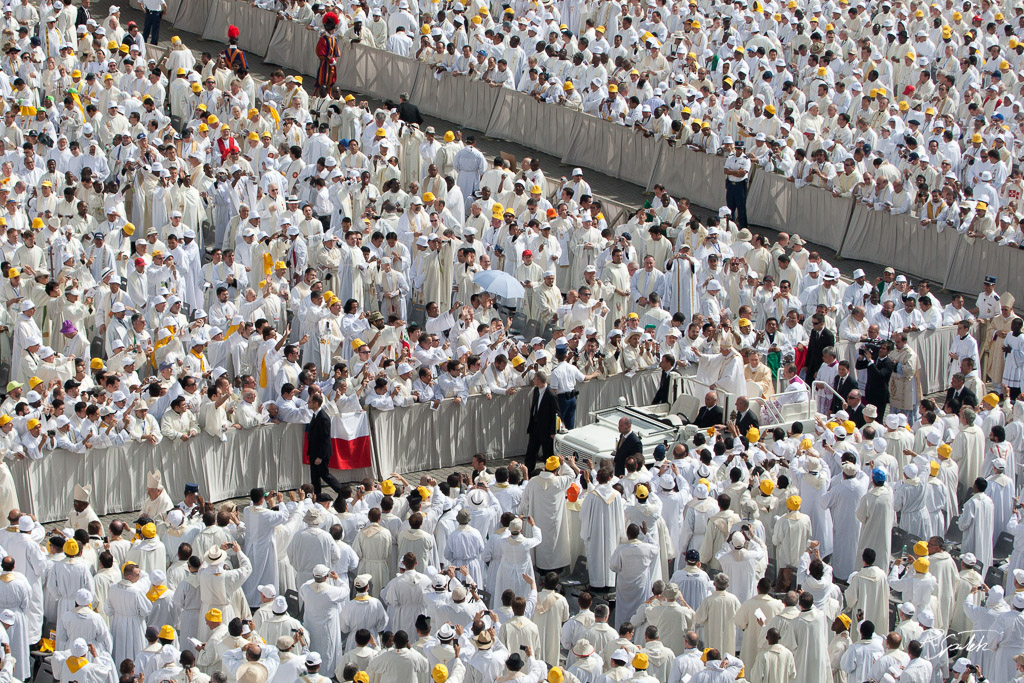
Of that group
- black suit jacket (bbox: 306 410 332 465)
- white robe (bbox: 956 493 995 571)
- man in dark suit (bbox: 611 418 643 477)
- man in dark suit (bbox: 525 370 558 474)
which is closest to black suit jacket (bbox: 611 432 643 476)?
man in dark suit (bbox: 611 418 643 477)

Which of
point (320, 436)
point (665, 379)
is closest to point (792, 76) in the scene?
point (665, 379)

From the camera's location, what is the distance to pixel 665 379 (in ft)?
71.5

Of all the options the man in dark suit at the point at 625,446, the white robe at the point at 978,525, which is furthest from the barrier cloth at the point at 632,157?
the man in dark suit at the point at 625,446

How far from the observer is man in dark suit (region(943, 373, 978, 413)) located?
2202cm

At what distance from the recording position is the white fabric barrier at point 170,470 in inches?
736

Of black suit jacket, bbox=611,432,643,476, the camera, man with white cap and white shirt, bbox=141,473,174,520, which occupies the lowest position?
man with white cap and white shirt, bbox=141,473,174,520

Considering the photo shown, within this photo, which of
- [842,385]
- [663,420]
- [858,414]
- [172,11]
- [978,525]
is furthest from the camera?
[172,11]

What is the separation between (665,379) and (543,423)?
1.85 metres

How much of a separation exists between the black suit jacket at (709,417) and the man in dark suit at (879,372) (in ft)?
9.42

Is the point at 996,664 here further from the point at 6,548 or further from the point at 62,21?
the point at 62,21

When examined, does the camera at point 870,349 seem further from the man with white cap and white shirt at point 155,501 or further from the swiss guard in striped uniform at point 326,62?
the swiss guard in striped uniform at point 326,62

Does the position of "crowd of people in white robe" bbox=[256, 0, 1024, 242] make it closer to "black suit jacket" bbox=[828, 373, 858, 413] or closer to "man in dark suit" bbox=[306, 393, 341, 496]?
"black suit jacket" bbox=[828, 373, 858, 413]

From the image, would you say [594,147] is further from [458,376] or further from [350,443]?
[350,443]

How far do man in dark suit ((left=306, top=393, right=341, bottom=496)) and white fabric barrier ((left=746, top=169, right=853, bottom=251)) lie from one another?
11.1 m
